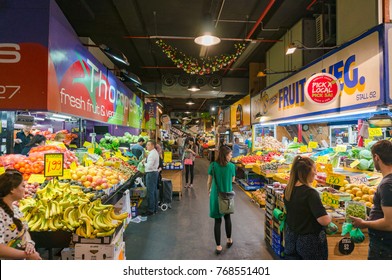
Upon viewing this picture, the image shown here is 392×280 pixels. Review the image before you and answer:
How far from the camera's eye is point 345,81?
14.6ft

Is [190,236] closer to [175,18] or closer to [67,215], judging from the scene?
[67,215]

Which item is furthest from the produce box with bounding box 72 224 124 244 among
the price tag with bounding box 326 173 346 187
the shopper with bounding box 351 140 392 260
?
the price tag with bounding box 326 173 346 187

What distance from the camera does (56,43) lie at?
280 centimetres

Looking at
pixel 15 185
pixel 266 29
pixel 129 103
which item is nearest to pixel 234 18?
pixel 266 29

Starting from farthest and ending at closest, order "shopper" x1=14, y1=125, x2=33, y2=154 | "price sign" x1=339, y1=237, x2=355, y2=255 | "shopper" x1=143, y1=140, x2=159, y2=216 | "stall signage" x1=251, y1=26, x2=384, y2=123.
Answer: "shopper" x1=14, y1=125, x2=33, y2=154, "shopper" x1=143, y1=140, x2=159, y2=216, "stall signage" x1=251, y1=26, x2=384, y2=123, "price sign" x1=339, y1=237, x2=355, y2=255

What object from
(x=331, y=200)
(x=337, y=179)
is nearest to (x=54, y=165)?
(x=331, y=200)

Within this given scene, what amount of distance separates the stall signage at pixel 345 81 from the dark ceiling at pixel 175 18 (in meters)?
1.58

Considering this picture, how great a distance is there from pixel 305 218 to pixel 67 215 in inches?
90.0

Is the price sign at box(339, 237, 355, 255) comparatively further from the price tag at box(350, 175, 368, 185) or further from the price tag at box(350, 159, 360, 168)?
the price tag at box(350, 159, 360, 168)

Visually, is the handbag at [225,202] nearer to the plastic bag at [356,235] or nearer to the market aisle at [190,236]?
the market aisle at [190,236]

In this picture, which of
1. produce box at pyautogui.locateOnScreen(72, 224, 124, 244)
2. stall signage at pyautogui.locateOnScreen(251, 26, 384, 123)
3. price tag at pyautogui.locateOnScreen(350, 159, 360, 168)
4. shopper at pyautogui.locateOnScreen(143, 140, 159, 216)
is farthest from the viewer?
shopper at pyautogui.locateOnScreen(143, 140, 159, 216)

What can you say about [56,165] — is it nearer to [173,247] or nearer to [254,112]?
[173,247]

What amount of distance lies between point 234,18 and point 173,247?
5.60 m

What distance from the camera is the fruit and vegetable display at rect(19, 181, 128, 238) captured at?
2.42m
